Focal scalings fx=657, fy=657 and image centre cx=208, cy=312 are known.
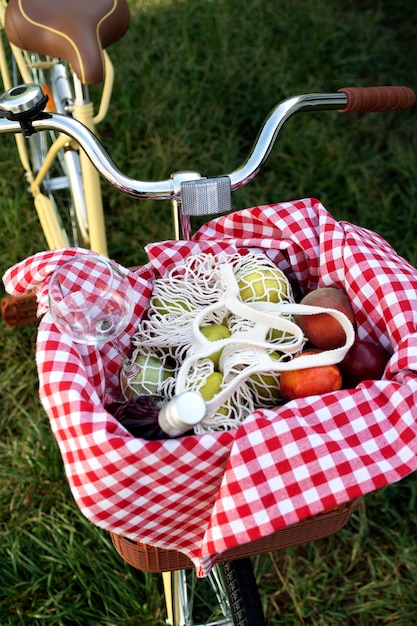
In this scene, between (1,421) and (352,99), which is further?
(1,421)

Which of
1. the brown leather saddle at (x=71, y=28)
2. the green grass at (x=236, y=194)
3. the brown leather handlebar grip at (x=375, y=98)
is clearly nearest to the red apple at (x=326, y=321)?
the brown leather handlebar grip at (x=375, y=98)

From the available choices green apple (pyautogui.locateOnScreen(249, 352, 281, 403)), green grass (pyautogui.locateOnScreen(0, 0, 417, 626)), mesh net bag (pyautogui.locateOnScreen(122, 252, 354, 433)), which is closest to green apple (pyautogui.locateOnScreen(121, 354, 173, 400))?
mesh net bag (pyautogui.locateOnScreen(122, 252, 354, 433))

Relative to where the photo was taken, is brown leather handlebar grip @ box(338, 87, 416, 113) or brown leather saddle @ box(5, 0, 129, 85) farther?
brown leather saddle @ box(5, 0, 129, 85)

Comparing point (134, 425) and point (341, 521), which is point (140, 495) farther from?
point (341, 521)

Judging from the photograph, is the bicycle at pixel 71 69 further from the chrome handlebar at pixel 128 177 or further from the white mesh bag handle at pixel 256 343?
the white mesh bag handle at pixel 256 343

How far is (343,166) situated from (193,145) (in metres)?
0.56

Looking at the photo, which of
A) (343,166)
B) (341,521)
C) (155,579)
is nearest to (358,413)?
(341,521)

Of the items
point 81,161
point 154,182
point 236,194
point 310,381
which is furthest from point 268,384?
point 236,194

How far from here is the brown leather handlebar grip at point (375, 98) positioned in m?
1.03

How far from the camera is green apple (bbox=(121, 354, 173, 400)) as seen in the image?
80cm

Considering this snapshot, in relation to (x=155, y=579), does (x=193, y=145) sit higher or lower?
higher

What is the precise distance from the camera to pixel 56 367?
0.71m

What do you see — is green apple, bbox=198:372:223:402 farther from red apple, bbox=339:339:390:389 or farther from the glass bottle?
red apple, bbox=339:339:390:389

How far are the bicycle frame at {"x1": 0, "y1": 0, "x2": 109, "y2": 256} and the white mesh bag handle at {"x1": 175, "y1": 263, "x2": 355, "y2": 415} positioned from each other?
2.24ft
